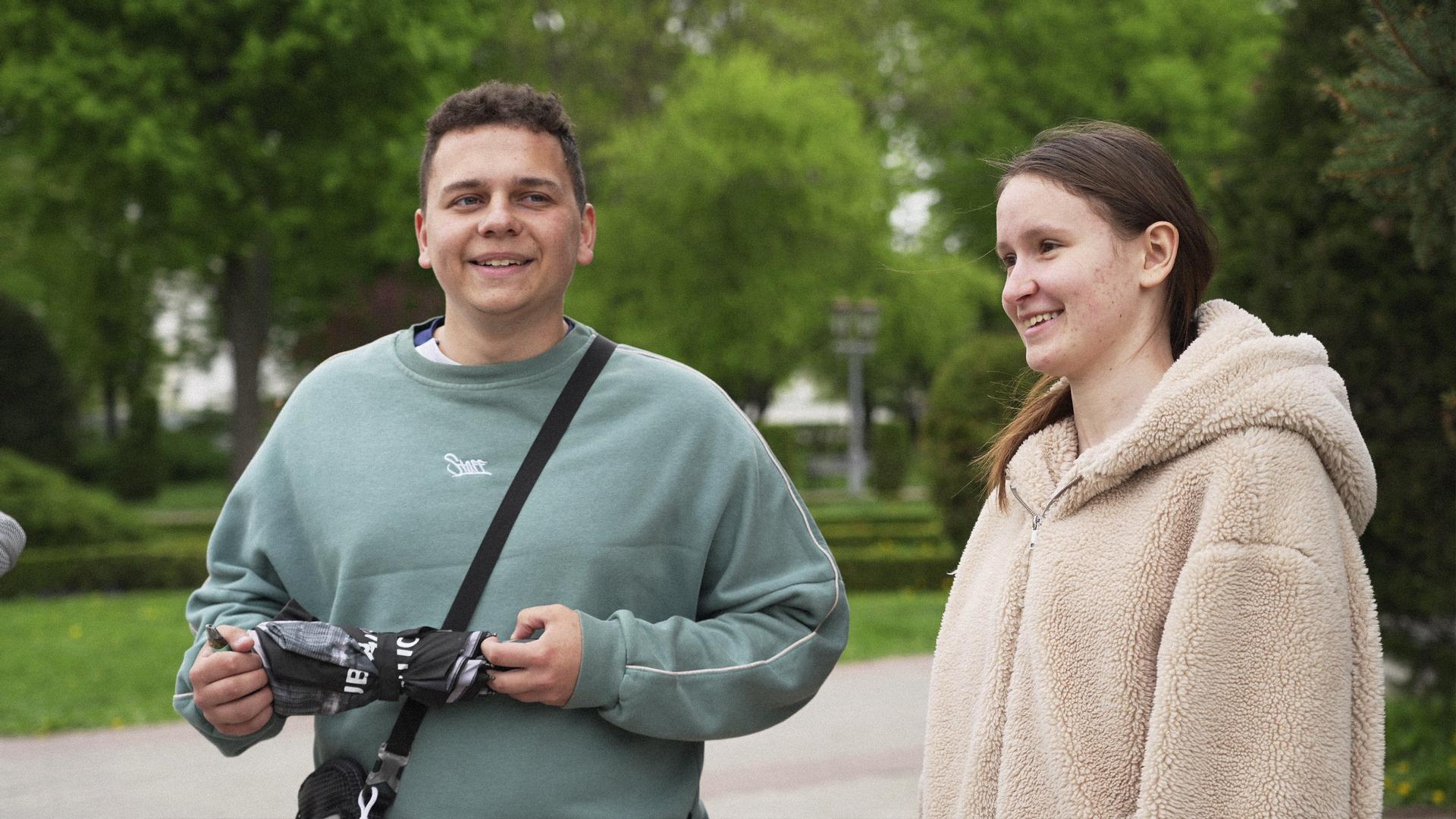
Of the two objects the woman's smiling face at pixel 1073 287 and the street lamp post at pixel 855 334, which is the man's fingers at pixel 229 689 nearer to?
the woman's smiling face at pixel 1073 287

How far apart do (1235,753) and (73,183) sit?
77.4ft

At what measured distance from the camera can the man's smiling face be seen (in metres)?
2.44

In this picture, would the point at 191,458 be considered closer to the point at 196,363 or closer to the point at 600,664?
the point at 196,363

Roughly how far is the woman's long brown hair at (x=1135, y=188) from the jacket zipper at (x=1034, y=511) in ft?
0.97

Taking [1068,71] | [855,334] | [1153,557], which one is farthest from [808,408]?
[1153,557]

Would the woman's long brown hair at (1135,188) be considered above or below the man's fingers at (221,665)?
above

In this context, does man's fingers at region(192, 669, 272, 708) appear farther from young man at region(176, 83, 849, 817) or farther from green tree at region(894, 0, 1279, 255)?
green tree at region(894, 0, 1279, 255)

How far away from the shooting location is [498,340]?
2.51 m

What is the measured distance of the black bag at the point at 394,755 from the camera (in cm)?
226

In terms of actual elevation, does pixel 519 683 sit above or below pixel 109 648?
above

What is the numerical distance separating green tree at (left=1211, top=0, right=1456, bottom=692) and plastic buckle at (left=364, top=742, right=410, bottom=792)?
5.03 metres

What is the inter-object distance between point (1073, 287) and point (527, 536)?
1.02m

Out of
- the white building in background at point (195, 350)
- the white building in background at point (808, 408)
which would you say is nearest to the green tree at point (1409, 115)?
the white building in background at point (195, 350)

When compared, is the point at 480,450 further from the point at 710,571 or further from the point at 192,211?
the point at 192,211
